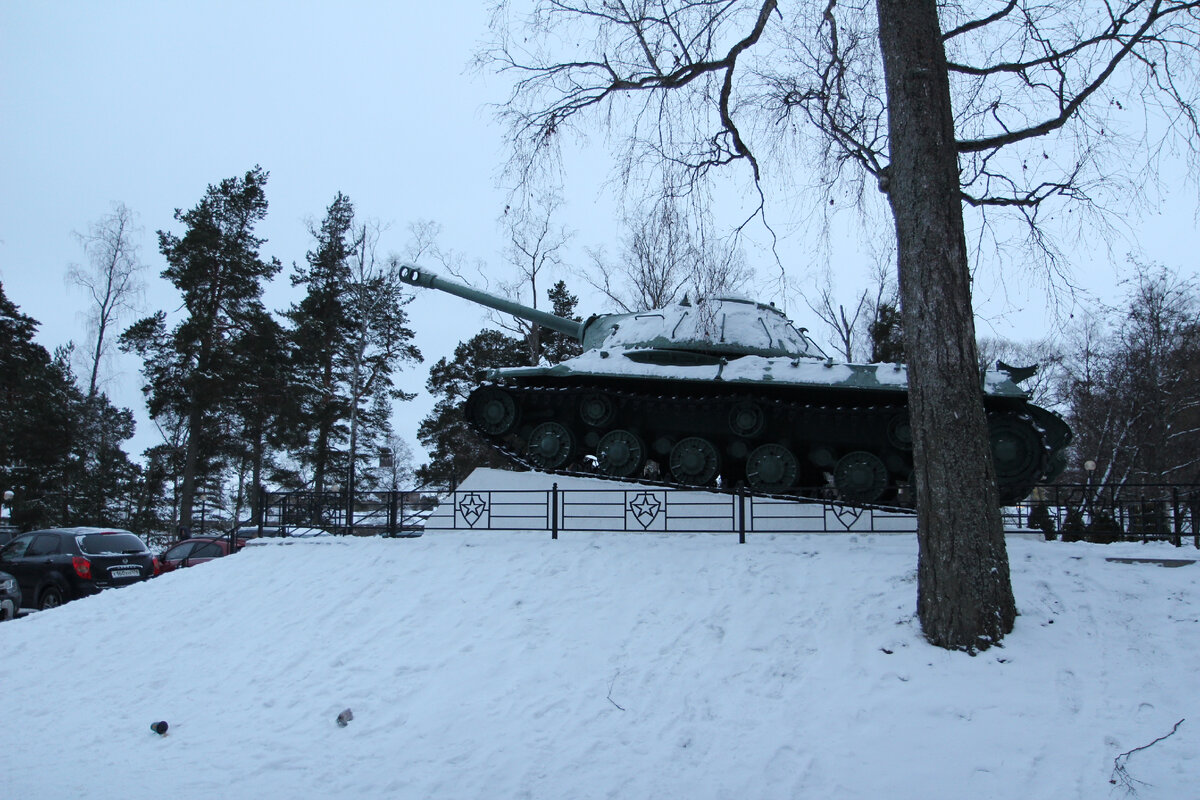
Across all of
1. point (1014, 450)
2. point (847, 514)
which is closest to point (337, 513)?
point (847, 514)

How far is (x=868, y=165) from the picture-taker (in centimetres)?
996

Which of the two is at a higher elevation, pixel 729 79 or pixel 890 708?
pixel 729 79

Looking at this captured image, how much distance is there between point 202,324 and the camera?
86.4 feet

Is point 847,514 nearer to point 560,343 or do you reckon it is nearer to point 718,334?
point 718,334

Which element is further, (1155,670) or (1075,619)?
(1075,619)

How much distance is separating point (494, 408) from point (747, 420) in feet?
14.3

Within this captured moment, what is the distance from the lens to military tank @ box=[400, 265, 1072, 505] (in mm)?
12453

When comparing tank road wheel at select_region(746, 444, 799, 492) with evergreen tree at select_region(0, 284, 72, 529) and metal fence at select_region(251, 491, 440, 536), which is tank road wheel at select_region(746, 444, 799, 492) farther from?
evergreen tree at select_region(0, 284, 72, 529)

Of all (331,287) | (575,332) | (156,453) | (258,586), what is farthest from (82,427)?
(258,586)

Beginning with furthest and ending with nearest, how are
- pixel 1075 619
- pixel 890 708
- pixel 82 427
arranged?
pixel 82 427 → pixel 1075 619 → pixel 890 708

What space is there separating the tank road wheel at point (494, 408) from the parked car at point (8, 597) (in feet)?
23.3

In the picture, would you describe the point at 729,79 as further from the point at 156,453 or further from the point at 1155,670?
the point at 156,453

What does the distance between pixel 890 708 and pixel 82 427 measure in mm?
33309

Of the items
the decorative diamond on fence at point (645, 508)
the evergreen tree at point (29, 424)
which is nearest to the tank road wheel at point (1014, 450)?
the decorative diamond on fence at point (645, 508)
